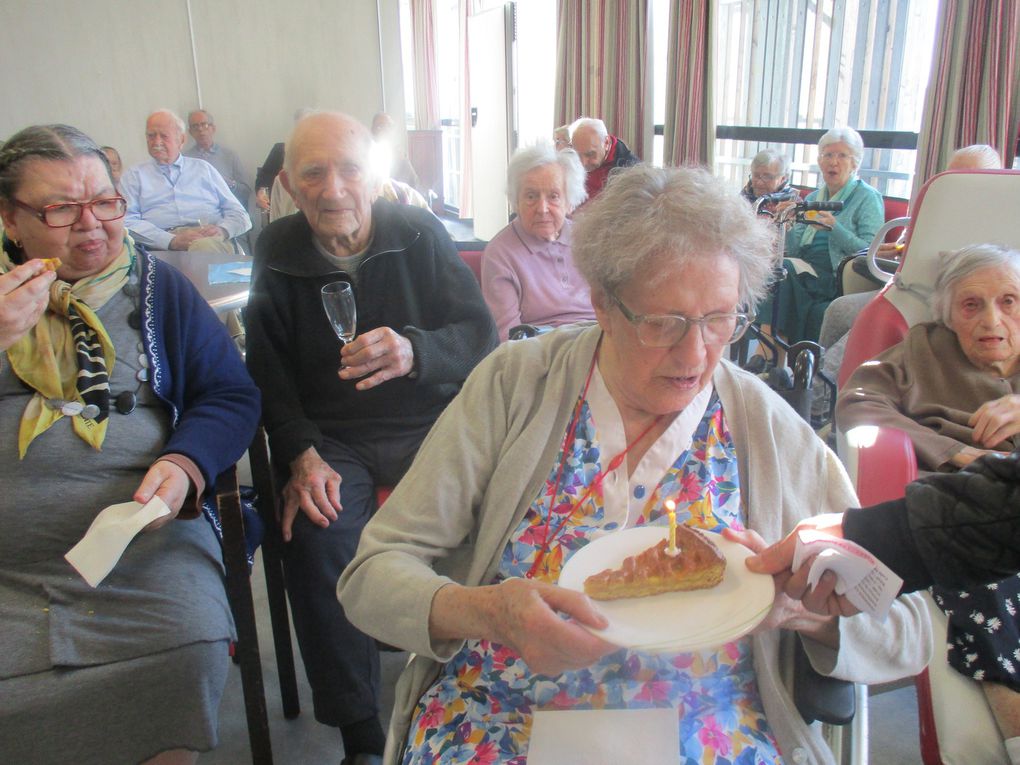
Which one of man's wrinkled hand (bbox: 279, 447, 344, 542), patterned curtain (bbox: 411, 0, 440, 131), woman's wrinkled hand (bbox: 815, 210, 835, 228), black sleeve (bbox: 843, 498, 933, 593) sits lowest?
man's wrinkled hand (bbox: 279, 447, 344, 542)

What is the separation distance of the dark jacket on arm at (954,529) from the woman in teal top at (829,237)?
11.0 ft

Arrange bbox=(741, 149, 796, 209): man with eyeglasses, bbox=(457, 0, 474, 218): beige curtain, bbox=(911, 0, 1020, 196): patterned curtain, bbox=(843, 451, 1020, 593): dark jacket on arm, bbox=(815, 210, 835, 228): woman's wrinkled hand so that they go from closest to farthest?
bbox=(843, 451, 1020, 593): dark jacket on arm → bbox=(911, 0, 1020, 196): patterned curtain → bbox=(815, 210, 835, 228): woman's wrinkled hand → bbox=(741, 149, 796, 209): man with eyeglasses → bbox=(457, 0, 474, 218): beige curtain

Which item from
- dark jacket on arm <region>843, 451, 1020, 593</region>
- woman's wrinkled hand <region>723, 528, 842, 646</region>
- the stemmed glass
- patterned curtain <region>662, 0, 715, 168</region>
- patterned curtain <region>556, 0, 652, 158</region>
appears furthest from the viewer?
patterned curtain <region>556, 0, 652, 158</region>

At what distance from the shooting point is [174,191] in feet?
15.5

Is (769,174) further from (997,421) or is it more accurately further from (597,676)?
(597,676)

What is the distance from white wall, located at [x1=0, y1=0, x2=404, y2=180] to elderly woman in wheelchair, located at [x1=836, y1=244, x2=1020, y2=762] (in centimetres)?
597

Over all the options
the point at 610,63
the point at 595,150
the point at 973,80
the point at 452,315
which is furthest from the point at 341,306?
the point at 610,63

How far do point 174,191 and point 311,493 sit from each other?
3.75 metres

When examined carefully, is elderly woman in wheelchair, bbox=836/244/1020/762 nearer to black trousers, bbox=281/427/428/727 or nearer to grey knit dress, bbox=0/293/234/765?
black trousers, bbox=281/427/428/727

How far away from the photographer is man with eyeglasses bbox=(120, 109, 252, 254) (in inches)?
184

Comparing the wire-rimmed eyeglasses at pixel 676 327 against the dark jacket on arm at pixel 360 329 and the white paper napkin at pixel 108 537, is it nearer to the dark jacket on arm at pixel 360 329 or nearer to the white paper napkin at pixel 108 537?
the dark jacket on arm at pixel 360 329

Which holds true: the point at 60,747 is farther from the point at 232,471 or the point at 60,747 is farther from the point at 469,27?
the point at 469,27

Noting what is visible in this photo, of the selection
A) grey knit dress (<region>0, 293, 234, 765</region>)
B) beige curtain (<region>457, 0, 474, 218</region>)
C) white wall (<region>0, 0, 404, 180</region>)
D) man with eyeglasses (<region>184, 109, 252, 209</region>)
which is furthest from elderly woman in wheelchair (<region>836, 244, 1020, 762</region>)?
beige curtain (<region>457, 0, 474, 218</region>)

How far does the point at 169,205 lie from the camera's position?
473cm
